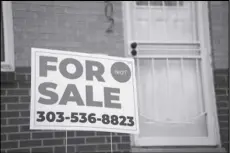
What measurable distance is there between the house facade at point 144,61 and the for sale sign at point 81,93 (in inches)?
39.5

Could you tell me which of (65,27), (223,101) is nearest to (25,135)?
(65,27)

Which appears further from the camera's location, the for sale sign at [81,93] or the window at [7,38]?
the window at [7,38]

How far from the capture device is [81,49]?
6.24 metres

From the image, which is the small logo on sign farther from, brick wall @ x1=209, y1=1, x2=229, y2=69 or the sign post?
brick wall @ x1=209, y1=1, x2=229, y2=69

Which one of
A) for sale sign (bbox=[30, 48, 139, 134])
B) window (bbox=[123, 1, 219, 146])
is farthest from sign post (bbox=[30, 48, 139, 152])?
window (bbox=[123, 1, 219, 146])

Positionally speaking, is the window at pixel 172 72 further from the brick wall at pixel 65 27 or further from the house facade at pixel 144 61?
the brick wall at pixel 65 27

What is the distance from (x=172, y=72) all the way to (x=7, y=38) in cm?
216

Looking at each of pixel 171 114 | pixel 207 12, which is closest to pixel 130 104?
pixel 171 114

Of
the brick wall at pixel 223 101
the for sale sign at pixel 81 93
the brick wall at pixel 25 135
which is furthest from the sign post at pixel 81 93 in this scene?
the brick wall at pixel 223 101

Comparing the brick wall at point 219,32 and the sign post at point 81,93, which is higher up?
the brick wall at point 219,32

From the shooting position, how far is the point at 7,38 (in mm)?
6082

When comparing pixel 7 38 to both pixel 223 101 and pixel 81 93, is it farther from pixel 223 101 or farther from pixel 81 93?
pixel 223 101

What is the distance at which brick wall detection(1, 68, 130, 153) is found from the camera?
19.1ft

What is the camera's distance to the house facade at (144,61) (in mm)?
5941
